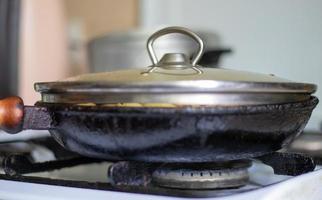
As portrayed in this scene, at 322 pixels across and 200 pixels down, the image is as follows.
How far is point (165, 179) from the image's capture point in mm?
491

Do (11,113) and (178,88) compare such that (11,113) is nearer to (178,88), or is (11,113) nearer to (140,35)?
(178,88)

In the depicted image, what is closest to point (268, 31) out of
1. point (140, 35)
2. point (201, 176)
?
point (140, 35)

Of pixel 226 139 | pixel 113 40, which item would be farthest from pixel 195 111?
pixel 113 40

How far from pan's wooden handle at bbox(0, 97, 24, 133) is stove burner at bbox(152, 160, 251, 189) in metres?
0.15

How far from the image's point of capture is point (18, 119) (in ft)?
1.54

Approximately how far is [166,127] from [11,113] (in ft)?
0.51

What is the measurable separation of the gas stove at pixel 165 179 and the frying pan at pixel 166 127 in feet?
0.07

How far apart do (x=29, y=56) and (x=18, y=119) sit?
0.81 meters

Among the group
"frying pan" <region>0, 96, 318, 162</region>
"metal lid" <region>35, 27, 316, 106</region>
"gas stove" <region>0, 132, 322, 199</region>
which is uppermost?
"metal lid" <region>35, 27, 316, 106</region>

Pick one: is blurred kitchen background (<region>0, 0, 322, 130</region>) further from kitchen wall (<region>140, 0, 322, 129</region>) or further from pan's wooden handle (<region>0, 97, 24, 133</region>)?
pan's wooden handle (<region>0, 97, 24, 133</region>)

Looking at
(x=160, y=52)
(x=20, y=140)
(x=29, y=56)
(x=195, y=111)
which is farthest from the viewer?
(x=29, y=56)

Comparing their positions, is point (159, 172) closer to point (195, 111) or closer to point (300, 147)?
point (195, 111)

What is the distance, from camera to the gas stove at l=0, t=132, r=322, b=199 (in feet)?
1.33

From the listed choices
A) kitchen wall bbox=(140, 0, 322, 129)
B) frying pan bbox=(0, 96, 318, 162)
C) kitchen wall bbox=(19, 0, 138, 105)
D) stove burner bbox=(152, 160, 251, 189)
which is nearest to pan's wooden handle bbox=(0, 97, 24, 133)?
frying pan bbox=(0, 96, 318, 162)
